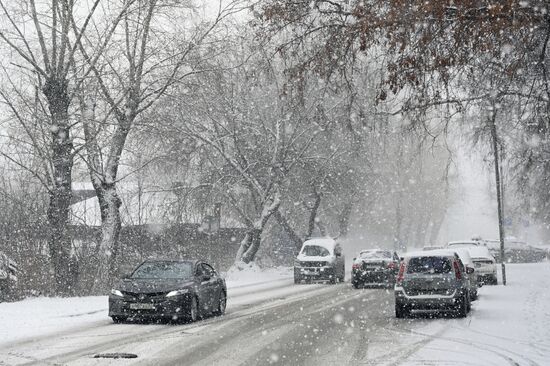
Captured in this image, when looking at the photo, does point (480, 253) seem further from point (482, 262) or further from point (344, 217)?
point (344, 217)

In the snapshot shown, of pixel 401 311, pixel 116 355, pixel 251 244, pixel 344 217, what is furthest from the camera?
pixel 344 217

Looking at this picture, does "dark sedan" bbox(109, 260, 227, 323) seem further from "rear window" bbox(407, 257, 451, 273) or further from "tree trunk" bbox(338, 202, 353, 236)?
"tree trunk" bbox(338, 202, 353, 236)

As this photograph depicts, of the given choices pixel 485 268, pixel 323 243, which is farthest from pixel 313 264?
pixel 485 268

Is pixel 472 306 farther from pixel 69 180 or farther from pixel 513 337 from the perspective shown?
pixel 69 180

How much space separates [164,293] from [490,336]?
6950 millimetres

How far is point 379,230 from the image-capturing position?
79188mm

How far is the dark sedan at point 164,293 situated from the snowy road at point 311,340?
0.35 meters

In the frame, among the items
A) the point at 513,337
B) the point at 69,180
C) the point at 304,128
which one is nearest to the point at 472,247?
the point at 304,128

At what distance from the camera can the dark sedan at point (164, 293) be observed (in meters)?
17.2

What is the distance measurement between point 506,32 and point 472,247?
2502 cm

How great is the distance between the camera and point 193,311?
17625 millimetres

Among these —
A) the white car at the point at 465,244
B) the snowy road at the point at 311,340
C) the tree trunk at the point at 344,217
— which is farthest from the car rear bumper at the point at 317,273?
the tree trunk at the point at 344,217

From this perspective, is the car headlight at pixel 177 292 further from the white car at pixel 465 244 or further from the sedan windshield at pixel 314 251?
the white car at pixel 465 244

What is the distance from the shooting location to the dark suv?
744 inches
